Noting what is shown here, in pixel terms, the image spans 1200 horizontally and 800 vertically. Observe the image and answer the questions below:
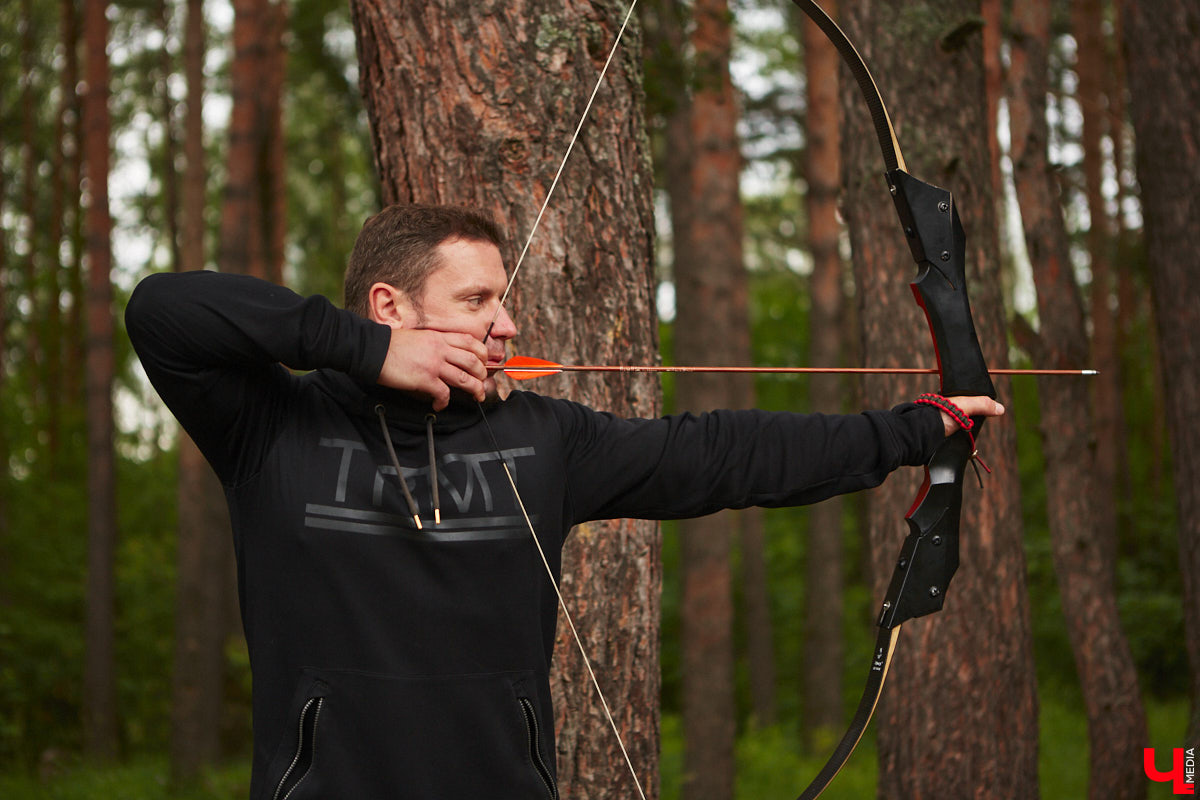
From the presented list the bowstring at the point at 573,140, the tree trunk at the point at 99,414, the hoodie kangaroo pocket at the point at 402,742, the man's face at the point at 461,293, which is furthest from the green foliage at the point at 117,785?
the man's face at the point at 461,293

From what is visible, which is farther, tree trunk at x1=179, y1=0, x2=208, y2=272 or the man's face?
tree trunk at x1=179, y1=0, x2=208, y2=272

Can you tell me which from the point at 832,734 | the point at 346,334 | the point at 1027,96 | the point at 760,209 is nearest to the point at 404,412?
the point at 346,334

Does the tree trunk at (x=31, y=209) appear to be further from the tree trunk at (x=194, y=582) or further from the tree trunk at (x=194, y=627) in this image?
the tree trunk at (x=194, y=627)

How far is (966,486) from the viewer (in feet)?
11.0

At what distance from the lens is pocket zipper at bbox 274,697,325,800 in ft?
4.65

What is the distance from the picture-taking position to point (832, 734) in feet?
26.3

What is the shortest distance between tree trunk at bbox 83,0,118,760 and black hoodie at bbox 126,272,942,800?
251 inches

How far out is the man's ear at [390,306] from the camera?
162cm

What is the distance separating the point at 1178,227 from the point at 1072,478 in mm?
1306

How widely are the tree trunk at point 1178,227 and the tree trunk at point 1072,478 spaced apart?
26.2 inches

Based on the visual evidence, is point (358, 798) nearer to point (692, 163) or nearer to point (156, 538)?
point (692, 163)

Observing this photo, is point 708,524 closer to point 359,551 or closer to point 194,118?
point 194,118

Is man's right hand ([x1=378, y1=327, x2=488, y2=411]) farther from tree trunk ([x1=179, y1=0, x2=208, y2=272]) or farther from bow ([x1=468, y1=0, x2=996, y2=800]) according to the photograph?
tree trunk ([x1=179, y1=0, x2=208, y2=272])

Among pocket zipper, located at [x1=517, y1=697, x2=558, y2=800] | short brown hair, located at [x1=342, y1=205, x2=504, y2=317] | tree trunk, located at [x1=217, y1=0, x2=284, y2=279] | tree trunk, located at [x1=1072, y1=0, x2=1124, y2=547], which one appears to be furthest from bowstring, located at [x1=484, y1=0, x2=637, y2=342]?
tree trunk, located at [x1=1072, y1=0, x2=1124, y2=547]
